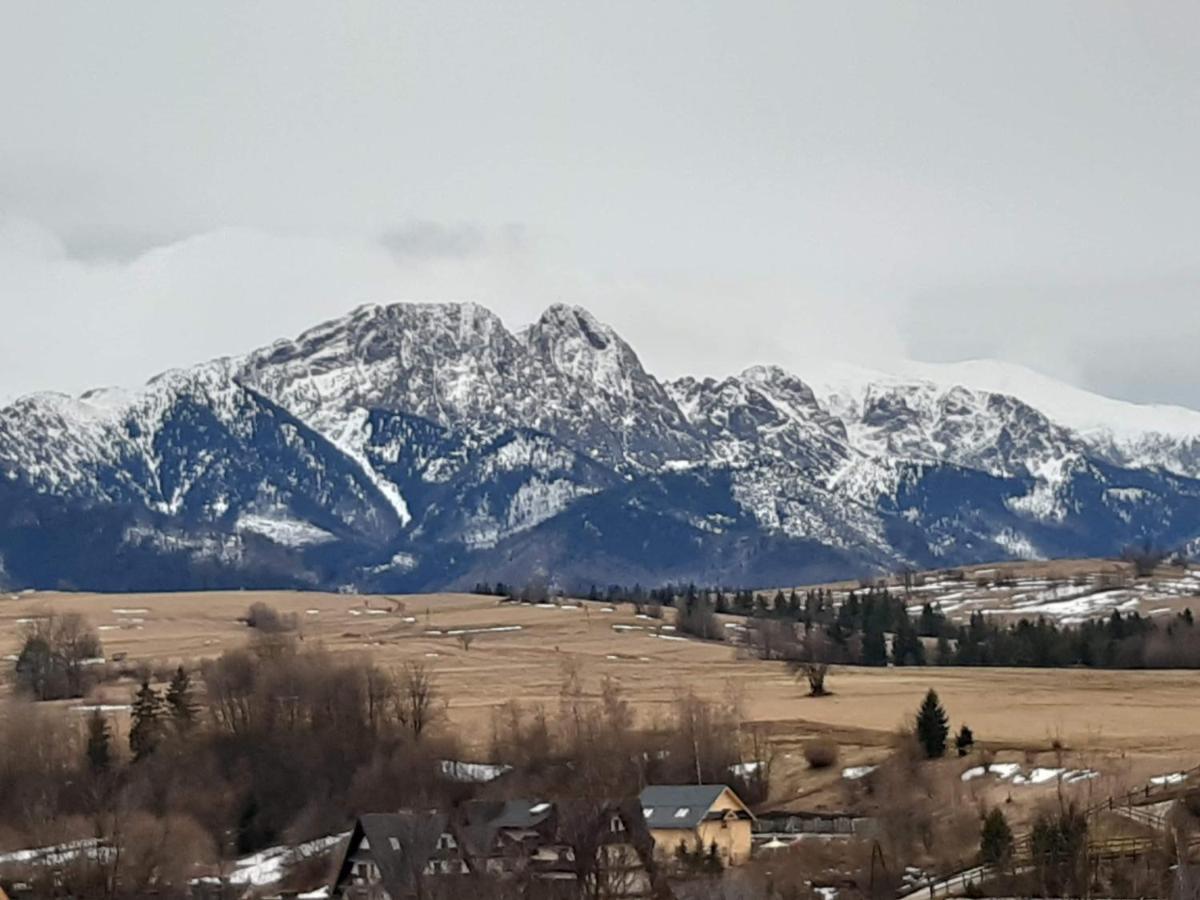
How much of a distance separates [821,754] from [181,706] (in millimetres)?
44129

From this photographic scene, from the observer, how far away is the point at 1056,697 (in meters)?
147

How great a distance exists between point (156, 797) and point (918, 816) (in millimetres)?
47023

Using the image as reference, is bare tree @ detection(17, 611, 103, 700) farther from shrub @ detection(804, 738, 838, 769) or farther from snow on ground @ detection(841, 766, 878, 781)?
snow on ground @ detection(841, 766, 878, 781)

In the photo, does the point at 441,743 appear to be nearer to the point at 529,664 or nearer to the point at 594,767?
the point at 594,767

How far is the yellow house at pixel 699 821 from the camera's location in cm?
10044

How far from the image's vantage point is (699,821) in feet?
332

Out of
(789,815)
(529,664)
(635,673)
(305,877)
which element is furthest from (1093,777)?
(529,664)

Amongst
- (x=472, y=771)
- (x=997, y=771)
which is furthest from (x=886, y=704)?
(x=472, y=771)

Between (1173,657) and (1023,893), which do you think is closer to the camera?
(1023,893)

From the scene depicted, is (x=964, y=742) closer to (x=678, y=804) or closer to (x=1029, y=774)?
(x=1029, y=774)

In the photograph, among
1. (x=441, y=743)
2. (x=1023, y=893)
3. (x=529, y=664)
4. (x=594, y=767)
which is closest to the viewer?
(x=1023, y=893)

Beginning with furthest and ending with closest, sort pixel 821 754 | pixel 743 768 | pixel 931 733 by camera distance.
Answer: pixel 821 754 < pixel 743 768 < pixel 931 733

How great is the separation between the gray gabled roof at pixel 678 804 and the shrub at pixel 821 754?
12558 millimetres

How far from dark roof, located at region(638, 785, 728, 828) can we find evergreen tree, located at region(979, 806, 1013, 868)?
59.4ft
